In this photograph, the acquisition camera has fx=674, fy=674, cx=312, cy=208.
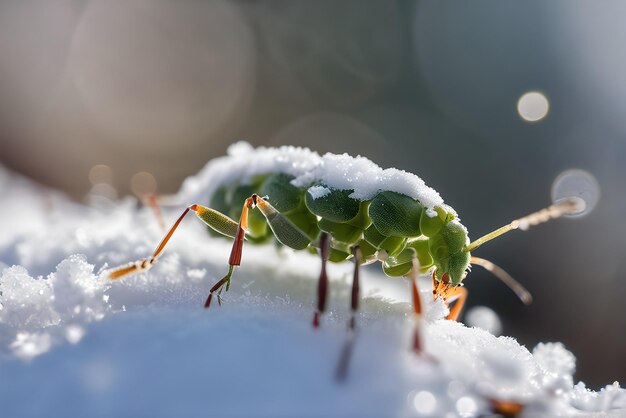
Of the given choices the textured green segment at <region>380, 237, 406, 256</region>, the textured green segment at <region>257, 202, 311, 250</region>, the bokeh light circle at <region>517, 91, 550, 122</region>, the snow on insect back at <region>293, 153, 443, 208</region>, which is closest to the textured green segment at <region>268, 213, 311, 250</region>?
the textured green segment at <region>257, 202, 311, 250</region>

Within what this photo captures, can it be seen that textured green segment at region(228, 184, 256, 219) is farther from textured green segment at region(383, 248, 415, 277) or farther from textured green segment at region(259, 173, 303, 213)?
textured green segment at region(383, 248, 415, 277)

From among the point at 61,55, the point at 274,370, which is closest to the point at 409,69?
the point at 61,55

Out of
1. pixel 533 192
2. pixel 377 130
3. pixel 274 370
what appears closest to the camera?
pixel 274 370

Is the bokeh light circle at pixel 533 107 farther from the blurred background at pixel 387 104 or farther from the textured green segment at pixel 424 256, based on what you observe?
the textured green segment at pixel 424 256

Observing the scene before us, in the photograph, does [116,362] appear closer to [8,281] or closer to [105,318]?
[105,318]

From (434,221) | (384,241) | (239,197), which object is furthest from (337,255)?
(239,197)

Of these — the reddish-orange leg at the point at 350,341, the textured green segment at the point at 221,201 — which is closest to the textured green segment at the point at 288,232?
the reddish-orange leg at the point at 350,341
